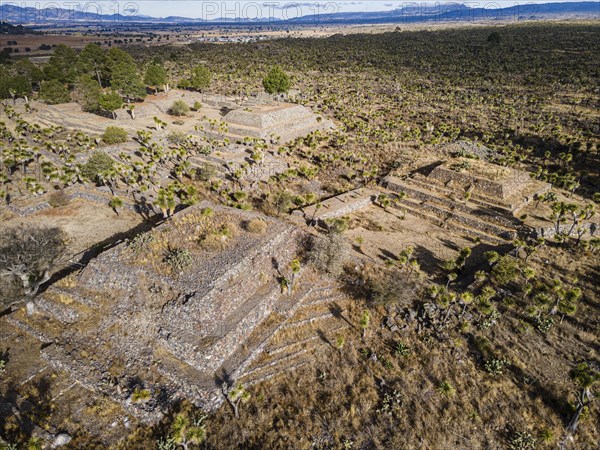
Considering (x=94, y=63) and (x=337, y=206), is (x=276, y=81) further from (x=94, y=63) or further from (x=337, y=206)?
(x=94, y=63)

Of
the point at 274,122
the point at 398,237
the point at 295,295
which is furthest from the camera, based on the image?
the point at 274,122

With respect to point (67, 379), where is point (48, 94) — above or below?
above

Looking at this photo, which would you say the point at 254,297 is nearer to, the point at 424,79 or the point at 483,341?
the point at 483,341

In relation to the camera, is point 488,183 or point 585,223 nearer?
point 585,223

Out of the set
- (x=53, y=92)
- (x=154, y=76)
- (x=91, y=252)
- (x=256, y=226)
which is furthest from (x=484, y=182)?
(x=53, y=92)

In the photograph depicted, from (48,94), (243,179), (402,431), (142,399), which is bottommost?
(402,431)

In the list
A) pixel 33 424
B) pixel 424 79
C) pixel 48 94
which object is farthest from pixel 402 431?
pixel 424 79

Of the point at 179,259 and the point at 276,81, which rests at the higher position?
the point at 276,81
